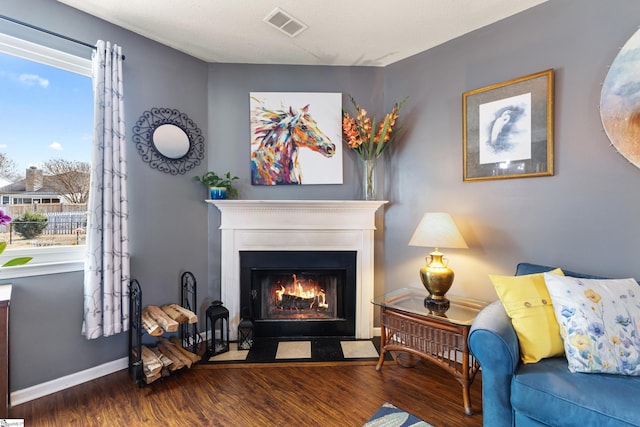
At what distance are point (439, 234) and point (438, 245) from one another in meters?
0.08

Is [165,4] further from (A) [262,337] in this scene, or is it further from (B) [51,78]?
(A) [262,337]

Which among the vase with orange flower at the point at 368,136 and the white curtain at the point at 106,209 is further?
the vase with orange flower at the point at 368,136

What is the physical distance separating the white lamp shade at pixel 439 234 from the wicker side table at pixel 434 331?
0.45m

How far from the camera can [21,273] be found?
1.79 meters

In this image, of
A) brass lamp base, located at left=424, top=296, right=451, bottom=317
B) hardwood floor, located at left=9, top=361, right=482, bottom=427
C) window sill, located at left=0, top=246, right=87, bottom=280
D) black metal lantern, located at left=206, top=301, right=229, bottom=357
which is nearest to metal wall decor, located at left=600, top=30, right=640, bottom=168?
brass lamp base, located at left=424, top=296, right=451, bottom=317

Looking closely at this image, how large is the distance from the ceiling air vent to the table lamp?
1690 mm

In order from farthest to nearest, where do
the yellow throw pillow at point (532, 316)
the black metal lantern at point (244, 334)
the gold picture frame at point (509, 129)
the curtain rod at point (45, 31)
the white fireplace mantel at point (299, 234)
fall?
the white fireplace mantel at point (299, 234)
the black metal lantern at point (244, 334)
the gold picture frame at point (509, 129)
the curtain rod at point (45, 31)
the yellow throw pillow at point (532, 316)

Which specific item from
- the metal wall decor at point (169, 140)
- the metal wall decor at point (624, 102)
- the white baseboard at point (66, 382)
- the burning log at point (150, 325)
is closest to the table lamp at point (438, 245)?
the metal wall decor at point (624, 102)

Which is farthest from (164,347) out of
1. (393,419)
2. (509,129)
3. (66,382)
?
(509,129)

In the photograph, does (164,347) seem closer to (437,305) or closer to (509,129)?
(437,305)

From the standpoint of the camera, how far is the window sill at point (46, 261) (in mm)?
1769

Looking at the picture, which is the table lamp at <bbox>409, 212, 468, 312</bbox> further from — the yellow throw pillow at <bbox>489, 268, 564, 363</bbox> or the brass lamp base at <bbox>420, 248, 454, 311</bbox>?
the yellow throw pillow at <bbox>489, 268, 564, 363</bbox>

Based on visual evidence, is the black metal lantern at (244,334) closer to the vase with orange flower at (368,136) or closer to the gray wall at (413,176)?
the gray wall at (413,176)

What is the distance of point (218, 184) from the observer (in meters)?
2.65
